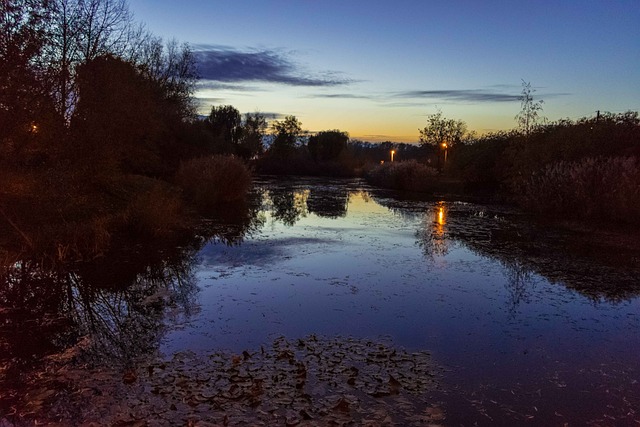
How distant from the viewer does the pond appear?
16.8 feet

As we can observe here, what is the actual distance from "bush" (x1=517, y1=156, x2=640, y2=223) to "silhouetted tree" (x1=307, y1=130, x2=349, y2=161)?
49955 mm

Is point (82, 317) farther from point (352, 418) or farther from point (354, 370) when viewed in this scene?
point (352, 418)

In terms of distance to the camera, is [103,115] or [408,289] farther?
[103,115]

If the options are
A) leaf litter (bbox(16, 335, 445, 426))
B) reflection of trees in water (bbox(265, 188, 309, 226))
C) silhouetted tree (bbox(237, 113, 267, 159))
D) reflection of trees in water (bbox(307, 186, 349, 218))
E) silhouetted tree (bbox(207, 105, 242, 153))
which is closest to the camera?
leaf litter (bbox(16, 335, 445, 426))

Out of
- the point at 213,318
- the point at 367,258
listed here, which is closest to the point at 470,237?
the point at 367,258

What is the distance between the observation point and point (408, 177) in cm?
4184

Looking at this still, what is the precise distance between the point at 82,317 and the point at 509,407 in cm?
612

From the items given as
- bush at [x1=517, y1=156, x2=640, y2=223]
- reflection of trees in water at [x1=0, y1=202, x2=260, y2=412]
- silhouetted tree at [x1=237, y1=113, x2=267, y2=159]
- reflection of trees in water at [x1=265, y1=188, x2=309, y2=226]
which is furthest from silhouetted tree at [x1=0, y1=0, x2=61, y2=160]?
silhouetted tree at [x1=237, y1=113, x2=267, y2=159]

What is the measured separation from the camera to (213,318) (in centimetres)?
736

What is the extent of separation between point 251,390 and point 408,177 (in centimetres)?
3818

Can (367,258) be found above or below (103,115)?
below

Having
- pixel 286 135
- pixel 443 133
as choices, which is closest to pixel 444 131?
pixel 443 133

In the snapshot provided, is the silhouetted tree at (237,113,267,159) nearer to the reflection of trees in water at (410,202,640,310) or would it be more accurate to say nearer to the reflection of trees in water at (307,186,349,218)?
the reflection of trees in water at (307,186,349,218)

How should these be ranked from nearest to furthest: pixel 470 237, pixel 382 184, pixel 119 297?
1. pixel 119 297
2. pixel 470 237
3. pixel 382 184
